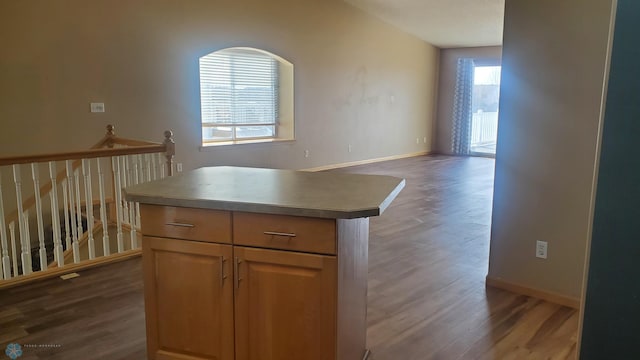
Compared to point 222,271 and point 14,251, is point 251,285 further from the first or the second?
point 14,251

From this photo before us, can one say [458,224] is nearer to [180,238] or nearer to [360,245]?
[360,245]

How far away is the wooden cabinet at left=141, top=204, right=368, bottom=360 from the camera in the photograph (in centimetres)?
182

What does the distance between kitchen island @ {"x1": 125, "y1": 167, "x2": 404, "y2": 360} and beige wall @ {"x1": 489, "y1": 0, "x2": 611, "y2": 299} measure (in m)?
1.38

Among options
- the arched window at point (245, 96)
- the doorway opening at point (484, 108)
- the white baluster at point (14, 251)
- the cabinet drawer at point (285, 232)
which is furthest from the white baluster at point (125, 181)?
the doorway opening at point (484, 108)

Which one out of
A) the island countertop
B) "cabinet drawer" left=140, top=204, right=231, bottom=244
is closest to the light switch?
the island countertop

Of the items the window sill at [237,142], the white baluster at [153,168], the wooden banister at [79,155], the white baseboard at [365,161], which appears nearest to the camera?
the wooden banister at [79,155]

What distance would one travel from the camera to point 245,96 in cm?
772

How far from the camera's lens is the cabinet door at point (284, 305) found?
182 centimetres

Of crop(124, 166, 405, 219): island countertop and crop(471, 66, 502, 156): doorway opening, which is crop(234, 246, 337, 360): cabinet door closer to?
crop(124, 166, 405, 219): island countertop

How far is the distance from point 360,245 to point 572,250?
1685 millimetres

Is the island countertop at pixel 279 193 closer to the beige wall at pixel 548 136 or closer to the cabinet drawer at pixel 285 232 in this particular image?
the cabinet drawer at pixel 285 232

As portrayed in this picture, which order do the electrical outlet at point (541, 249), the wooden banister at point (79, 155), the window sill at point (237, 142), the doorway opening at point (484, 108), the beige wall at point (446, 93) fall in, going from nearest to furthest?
the electrical outlet at point (541, 249) < the wooden banister at point (79, 155) < the window sill at point (237, 142) < the doorway opening at point (484, 108) < the beige wall at point (446, 93)

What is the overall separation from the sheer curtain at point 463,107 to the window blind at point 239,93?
5628 mm

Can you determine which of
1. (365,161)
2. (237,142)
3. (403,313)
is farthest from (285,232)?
(365,161)
